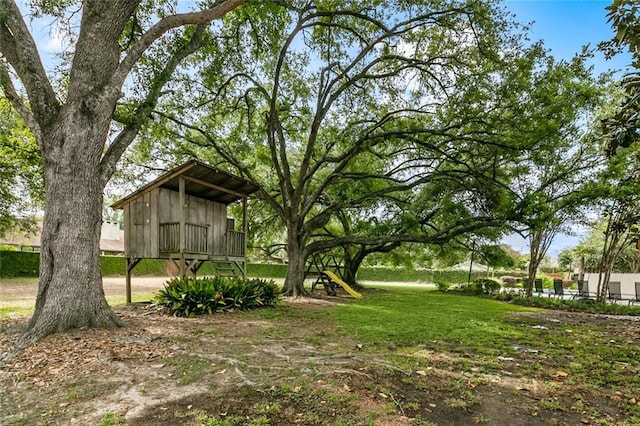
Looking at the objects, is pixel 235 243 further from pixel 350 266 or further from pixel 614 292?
pixel 614 292

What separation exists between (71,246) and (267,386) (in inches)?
171

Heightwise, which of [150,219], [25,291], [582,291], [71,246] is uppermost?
[150,219]

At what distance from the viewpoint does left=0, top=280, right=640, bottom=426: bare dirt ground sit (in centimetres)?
288

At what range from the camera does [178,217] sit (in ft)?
35.6

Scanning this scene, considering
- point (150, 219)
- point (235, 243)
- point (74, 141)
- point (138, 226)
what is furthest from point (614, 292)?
point (74, 141)

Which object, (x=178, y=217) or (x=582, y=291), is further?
(x=582, y=291)

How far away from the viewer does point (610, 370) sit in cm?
434

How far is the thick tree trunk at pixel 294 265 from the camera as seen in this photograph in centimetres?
1357

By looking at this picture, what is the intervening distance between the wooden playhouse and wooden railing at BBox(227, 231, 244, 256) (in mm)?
371

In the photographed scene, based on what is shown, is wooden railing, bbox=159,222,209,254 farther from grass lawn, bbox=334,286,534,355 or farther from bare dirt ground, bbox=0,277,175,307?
grass lawn, bbox=334,286,534,355

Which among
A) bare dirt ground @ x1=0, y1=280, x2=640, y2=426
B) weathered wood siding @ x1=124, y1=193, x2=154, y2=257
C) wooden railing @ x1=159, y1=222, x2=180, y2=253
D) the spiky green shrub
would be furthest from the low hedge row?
bare dirt ground @ x1=0, y1=280, x2=640, y2=426

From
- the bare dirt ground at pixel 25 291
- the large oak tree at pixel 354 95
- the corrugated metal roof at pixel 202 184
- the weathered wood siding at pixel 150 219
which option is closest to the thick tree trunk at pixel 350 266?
the large oak tree at pixel 354 95

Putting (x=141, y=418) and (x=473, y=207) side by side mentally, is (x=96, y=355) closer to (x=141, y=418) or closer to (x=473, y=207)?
(x=141, y=418)

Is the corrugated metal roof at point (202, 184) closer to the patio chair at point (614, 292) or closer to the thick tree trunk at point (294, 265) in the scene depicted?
the thick tree trunk at point (294, 265)
